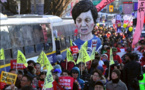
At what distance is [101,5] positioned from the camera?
1775cm

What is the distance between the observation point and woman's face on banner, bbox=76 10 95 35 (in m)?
16.0

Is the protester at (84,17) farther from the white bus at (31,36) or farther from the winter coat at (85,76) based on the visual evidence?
the winter coat at (85,76)

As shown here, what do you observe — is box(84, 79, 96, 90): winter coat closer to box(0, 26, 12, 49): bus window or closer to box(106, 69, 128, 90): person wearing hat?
box(106, 69, 128, 90): person wearing hat

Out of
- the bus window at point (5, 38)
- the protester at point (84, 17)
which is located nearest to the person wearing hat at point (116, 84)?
the bus window at point (5, 38)

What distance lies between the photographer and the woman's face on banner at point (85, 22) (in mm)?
15969

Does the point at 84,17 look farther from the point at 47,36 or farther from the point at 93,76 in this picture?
the point at 93,76

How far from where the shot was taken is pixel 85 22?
16.0 m

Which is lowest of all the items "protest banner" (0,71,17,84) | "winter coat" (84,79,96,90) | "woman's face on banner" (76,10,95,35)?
"winter coat" (84,79,96,90)

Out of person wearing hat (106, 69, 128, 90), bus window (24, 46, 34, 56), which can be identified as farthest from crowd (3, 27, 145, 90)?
bus window (24, 46, 34, 56)

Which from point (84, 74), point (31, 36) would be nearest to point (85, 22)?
point (31, 36)

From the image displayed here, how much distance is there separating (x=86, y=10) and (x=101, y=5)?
192cm

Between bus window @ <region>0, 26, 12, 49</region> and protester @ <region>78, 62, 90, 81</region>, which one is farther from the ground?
bus window @ <region>0, 26, 12, 49</region>

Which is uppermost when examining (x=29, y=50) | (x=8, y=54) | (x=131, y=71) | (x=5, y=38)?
(x=5, y=38)

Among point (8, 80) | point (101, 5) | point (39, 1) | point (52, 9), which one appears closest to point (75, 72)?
point (8, 80)
